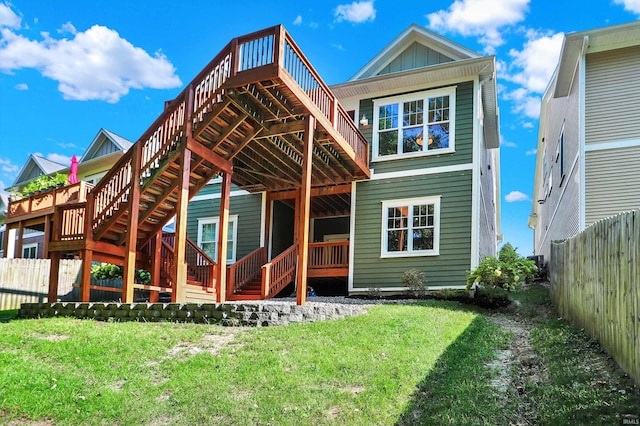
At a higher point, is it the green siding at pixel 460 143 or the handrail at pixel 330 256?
the green siding at pixel 460 143

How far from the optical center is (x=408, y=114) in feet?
52.2

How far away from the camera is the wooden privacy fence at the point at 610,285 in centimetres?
544

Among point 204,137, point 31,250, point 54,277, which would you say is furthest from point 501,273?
point 31,250

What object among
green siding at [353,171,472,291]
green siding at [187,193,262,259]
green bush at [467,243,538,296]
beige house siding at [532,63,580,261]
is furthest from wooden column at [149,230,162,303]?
beige house siding at [532,63,580,261]

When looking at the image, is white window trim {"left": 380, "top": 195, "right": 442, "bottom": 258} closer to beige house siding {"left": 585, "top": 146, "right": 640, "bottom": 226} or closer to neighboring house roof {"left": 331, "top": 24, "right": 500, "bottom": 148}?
neighboring house roof {"left": 331, "top": 24, "right": 500, "bottom": 148}

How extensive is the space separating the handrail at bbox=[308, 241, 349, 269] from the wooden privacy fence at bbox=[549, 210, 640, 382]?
7502mm

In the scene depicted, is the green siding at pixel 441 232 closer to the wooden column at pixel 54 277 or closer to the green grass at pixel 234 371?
the green grass at pixel 234 371

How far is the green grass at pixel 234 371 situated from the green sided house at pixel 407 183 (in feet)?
18.1

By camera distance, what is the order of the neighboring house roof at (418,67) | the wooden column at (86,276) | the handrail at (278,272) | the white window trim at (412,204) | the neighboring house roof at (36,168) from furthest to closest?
the neighboring house roof at (36,168) < the neighboring house roof at (418,67) < the white window trim at (412,204) < the handrail at (278,272) < the wooden column at (86,276)

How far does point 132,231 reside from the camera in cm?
1106

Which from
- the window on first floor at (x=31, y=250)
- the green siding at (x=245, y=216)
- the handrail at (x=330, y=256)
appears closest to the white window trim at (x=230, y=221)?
the green siding at (x=245, y=216)

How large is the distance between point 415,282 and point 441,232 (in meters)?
1.54

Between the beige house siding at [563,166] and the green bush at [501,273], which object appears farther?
the beige house siding at [563,166]

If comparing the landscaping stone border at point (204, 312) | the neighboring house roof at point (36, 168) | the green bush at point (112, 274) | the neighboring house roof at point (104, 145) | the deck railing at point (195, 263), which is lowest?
the landscaping stone border at point (204, 312)
